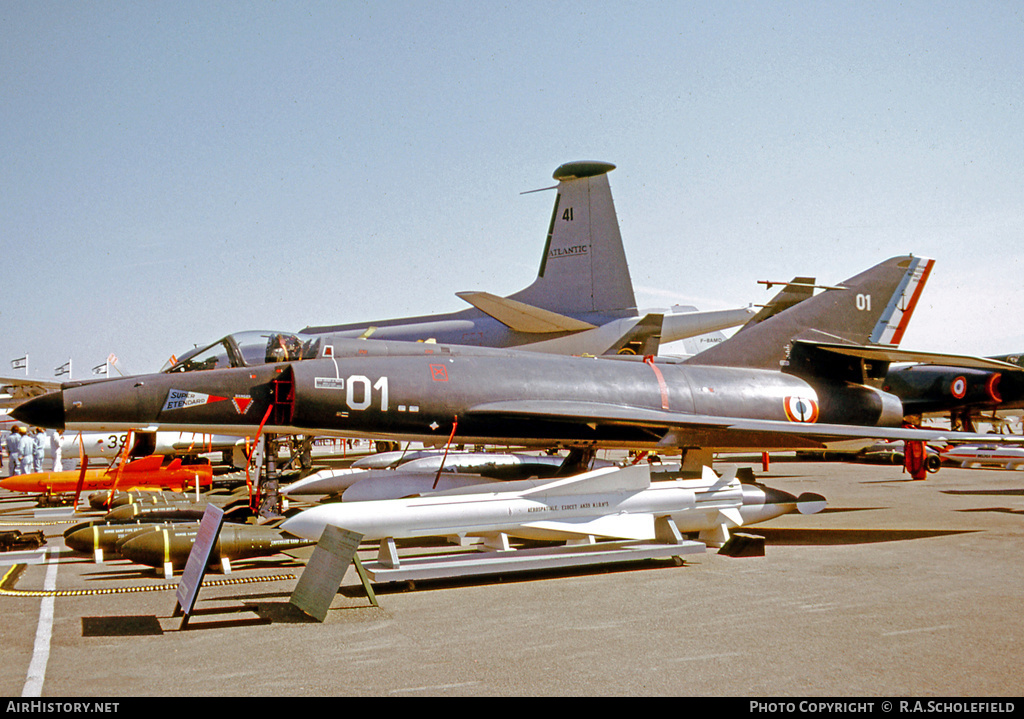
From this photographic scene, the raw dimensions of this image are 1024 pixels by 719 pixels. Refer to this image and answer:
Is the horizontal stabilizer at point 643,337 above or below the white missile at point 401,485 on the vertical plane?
above

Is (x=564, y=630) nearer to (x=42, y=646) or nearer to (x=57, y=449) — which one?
(x=42, y=646)

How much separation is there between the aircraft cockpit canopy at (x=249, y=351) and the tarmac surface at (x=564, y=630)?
2858 millimetres

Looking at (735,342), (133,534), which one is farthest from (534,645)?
(735,342)

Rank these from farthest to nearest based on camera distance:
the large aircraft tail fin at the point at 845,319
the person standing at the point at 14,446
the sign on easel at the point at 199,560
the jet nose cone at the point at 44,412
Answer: the person standing at the point at 14,446 → the large aircraft tail fin at the point at 845,319 → the jet nose cone at the point at 44,412 → the sign on easel at the point at 199,560

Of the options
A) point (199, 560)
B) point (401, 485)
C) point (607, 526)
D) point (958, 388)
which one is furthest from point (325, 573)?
point (958, 388)

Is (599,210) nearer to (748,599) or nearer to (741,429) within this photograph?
(741,429)

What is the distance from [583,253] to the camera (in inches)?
856

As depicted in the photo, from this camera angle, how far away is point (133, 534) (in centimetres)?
870

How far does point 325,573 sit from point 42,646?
2.06m

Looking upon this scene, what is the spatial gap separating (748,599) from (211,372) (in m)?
7.34

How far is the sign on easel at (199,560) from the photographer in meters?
5.89

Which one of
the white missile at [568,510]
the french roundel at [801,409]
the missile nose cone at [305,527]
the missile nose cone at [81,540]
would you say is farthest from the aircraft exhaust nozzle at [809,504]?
the missile nose cone at [81,540]

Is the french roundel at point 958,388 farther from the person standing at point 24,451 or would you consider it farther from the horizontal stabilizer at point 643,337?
the person standing at point 24,451

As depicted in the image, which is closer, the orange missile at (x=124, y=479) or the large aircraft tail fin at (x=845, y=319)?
the large aircraft tail fin at (x=845, y=319)
